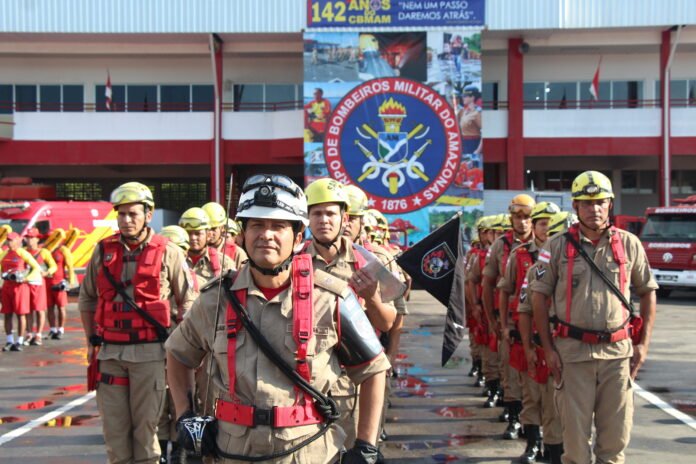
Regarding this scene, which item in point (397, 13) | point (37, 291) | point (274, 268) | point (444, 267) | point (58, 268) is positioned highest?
point (397, 13)

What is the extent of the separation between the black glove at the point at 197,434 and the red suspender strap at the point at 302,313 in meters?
0.42

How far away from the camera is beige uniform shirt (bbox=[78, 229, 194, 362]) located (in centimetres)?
602

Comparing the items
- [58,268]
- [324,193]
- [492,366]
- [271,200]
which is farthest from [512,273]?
[58,268]

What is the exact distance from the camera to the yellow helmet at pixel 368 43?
Answer: 1132 inches

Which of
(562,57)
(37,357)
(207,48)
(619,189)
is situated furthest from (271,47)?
(37,357)

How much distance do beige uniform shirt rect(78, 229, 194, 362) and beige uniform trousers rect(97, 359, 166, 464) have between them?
6 cm

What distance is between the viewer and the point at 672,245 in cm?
2373

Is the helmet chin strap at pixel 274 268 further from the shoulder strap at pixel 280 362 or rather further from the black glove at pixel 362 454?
the black glove at pixel 362 454

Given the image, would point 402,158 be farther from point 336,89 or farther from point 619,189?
point 619,189

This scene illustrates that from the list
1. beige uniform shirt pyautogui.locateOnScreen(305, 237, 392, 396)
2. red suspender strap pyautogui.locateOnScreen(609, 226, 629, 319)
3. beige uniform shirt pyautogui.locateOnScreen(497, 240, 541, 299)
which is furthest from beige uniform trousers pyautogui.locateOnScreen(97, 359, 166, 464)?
beige uniform shirt pyautogui.locateOnScreen(497, 240, 541, 299)

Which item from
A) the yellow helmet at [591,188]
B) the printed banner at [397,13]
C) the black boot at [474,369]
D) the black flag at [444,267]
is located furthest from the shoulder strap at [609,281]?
the printed banner at [397,13]

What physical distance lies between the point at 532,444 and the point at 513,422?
0.97 metres

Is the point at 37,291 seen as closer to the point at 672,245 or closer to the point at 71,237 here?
the point at 71,237

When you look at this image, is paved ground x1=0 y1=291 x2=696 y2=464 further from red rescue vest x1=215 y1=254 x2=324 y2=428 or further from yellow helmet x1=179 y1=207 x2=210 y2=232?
red rescue vest x1=215 y1=254 x2=324 y2=428
